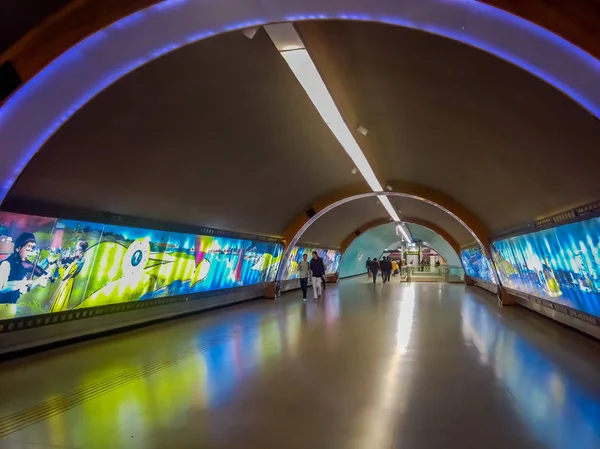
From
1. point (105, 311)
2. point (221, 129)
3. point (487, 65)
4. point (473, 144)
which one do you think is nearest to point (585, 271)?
point (473, 144)

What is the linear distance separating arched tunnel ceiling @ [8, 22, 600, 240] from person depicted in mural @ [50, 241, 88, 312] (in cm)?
85

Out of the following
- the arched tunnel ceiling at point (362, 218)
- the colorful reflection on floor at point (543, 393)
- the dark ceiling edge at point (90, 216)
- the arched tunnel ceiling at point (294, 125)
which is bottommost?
the colorful reflection on floor at point (543, 393)

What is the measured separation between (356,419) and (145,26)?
422cm

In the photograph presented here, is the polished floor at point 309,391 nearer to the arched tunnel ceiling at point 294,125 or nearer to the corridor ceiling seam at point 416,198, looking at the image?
the arched tunnel ceiling at point 294,125

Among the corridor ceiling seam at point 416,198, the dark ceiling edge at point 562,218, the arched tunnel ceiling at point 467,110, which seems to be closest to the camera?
the arched tunnel ceiling at point 467,110

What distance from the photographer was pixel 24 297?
675 cm

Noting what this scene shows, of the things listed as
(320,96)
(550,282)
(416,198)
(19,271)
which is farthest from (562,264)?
(19,271)

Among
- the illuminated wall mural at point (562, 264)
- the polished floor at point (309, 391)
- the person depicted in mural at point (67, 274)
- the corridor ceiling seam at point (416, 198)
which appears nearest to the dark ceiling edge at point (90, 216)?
the person depicted in mural at point (67, 274)

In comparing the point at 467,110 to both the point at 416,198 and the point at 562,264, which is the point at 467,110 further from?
the point at 416,198

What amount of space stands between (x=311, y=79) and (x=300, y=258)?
15.1 meters

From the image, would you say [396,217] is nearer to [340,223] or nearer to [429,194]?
[340,223]

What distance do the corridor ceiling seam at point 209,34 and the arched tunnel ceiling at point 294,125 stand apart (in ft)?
3.28

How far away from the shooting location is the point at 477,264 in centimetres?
2219

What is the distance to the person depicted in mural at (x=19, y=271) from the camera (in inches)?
250
